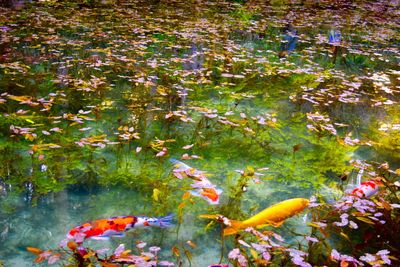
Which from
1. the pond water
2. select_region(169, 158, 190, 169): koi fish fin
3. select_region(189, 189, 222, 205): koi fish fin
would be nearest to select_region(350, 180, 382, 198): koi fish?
the pond water

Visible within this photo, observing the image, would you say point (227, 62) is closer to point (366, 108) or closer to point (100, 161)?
point (366, 108)

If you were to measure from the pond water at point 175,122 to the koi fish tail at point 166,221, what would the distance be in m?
0.06

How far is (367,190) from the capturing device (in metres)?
2.78

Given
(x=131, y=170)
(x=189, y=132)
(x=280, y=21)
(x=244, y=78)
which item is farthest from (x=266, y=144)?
(x=280, y=21)

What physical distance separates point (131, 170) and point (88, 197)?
1.68 ft

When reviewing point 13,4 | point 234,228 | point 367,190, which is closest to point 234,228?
point 234,228

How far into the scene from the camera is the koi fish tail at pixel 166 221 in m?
2.53

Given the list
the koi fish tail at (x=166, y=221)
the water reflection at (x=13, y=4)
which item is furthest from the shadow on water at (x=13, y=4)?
the koi fish tail at (x=166, y=221)

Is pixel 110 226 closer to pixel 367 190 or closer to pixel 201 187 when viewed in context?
pixel 201 187

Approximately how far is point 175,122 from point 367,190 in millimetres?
2289

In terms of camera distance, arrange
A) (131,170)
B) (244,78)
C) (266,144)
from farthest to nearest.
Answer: (244,78), (266,144), (131,170)

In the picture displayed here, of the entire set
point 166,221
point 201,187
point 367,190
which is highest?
point 367,190

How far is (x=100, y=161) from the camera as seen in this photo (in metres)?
3.37

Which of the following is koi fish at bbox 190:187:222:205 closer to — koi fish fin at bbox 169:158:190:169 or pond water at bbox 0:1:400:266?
pond water at bbox 0:1:400:266
